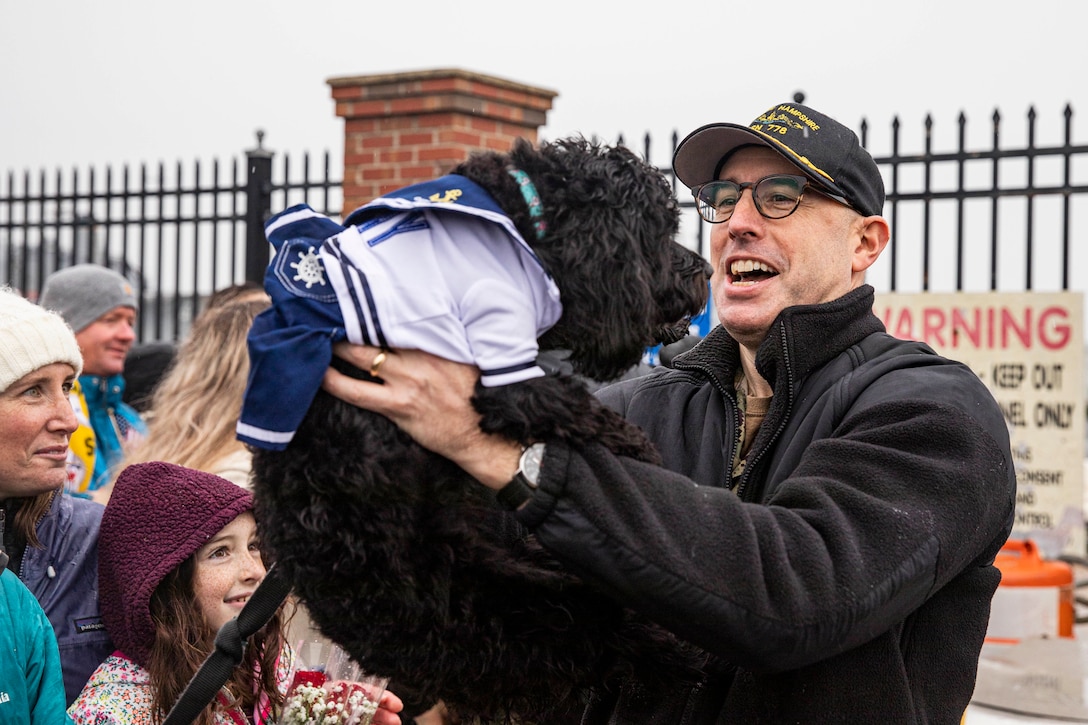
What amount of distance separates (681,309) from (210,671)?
3.32 ft

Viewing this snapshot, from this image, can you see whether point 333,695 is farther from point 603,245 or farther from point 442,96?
point 442,96

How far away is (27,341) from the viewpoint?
→ 3.03 meters

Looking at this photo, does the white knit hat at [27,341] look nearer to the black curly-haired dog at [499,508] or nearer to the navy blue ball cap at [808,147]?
the black curly-haired dog at [499,508]

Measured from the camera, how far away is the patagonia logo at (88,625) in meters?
3.00

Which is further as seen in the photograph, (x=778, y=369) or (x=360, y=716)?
(x=360, y=716)

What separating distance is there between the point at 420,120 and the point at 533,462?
6.78 meters

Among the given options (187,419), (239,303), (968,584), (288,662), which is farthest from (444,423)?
(239,303)

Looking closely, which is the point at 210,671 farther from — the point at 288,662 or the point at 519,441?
the point at 288,662

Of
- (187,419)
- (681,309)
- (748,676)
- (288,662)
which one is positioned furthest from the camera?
(187,419)

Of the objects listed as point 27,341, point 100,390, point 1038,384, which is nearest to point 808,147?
point 27,341

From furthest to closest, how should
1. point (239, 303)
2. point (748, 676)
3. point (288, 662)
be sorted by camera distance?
point (239, 303) < point (288, 662) < point (748, 676)

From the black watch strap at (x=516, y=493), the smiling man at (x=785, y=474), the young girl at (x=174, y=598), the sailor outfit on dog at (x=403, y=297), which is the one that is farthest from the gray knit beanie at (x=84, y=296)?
the black watch strap at (x=516, y=493)

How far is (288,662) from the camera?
3104mm

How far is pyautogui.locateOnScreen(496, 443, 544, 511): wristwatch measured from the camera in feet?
5.25
